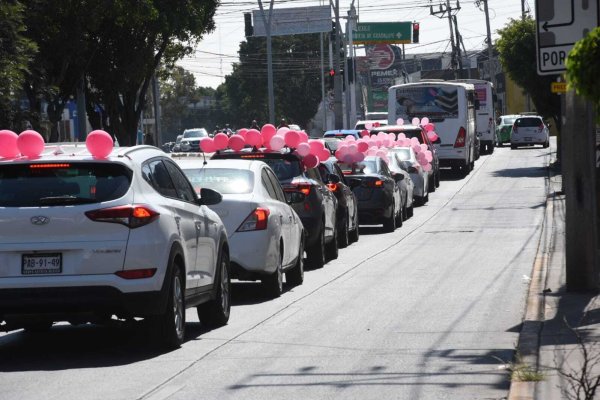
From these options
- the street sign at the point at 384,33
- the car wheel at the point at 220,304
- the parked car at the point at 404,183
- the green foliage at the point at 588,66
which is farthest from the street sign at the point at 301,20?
the green foliage at the point at 588,66

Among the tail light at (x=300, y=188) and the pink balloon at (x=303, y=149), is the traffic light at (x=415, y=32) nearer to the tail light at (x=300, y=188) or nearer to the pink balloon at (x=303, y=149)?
the pink balloon at (x=303, y=149)

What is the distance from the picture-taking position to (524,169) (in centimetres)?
5078

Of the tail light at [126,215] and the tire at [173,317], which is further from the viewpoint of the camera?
the tire at [173,317]

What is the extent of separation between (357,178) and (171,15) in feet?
51.4

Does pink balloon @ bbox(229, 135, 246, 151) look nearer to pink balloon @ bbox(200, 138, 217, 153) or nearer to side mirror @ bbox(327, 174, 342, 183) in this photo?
pink balloon @ bbox(200, 138, 217, 153)

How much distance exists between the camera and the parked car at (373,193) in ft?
86.4

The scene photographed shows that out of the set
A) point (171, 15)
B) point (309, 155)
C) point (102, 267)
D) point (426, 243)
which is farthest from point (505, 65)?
point (102, 267)

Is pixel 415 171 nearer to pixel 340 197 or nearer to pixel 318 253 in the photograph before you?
pixel 340 197

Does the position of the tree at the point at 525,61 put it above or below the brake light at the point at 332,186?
above

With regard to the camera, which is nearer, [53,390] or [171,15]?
[53,390]

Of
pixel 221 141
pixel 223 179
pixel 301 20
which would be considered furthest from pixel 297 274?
pixel 301 20

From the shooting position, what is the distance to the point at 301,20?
94.2m

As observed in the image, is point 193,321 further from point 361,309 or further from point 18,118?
point 18,118

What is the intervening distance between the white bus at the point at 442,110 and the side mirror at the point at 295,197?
93.3ft
